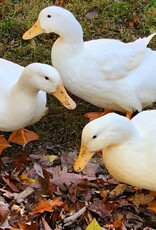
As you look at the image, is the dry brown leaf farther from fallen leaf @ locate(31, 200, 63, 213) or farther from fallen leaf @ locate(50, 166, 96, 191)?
fallen leaf @ locate(31, 200, 63, 213)

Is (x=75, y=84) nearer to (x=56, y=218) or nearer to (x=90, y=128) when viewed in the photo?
(x=90, y=128)

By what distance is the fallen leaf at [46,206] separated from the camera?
9.00 ft

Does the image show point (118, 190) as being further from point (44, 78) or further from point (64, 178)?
point (44, 78)

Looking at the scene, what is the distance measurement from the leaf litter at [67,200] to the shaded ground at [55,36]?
432mm

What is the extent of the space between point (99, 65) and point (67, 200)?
3.55 ft

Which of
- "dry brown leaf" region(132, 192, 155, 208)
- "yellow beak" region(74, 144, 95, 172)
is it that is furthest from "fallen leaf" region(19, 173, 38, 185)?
"dry brown leaf" region(132, 192, 155, 208)

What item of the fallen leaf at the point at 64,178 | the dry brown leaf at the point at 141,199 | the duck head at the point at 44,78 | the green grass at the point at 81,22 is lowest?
the dry brown leaf at the point at 141,199

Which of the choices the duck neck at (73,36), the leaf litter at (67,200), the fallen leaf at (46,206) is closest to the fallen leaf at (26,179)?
the leaf litter at (67,200)

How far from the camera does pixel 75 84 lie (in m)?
3.41

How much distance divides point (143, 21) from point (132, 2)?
32 centimetres

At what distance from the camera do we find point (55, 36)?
4.50m

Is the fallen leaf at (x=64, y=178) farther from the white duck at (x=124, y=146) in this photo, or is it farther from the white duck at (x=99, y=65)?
the white duck at (x=99, y=65)

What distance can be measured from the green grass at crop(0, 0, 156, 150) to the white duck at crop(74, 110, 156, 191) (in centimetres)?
113

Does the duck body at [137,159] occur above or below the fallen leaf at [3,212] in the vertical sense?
above
